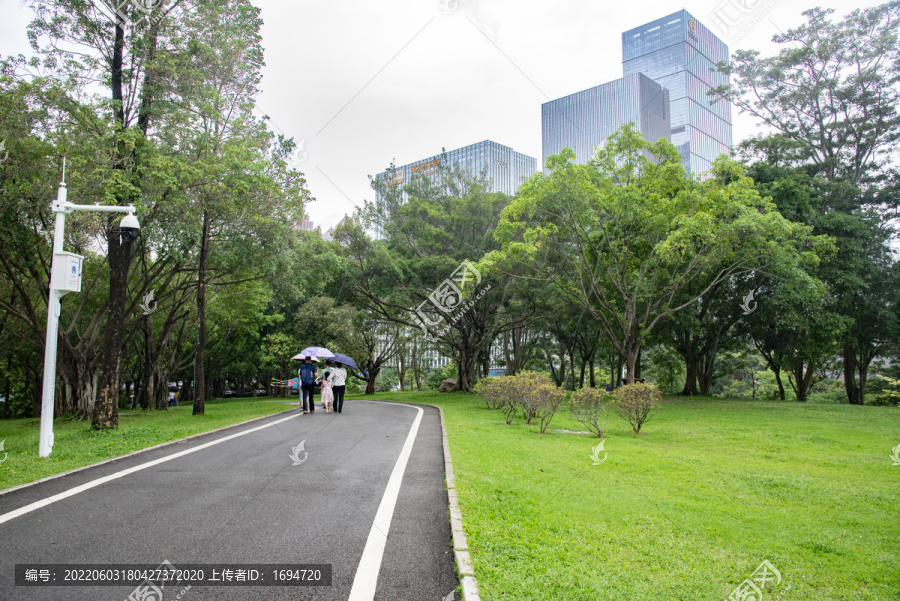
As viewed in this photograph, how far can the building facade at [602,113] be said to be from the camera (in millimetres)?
29578

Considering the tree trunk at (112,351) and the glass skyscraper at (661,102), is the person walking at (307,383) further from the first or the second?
the glass skyscraper at (661,102)

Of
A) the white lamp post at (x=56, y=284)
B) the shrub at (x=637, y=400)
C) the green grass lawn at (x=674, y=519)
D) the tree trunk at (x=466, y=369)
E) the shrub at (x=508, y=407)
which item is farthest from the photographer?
the tree trunk at (x=466, y=369)

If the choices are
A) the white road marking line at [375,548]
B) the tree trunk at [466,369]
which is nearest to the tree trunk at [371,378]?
the tree trunk at [466,369]

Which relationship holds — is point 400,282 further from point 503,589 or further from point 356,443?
point 503,589

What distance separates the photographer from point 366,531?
4582 mm

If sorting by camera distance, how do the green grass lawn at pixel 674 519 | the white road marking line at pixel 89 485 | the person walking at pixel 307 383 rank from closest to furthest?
the green grass lawn at pixel 674 519
the white road marking line at pixel 89 485
the person walking at pixel 307 383

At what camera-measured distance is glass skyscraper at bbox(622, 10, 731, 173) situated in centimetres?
2980

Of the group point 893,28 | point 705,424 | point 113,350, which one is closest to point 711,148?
point 893,28

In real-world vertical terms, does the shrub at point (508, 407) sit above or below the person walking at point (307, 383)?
below

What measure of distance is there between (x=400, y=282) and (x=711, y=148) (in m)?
22.4

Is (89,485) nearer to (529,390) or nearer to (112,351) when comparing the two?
(112,351)

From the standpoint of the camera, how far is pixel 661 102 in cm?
3047

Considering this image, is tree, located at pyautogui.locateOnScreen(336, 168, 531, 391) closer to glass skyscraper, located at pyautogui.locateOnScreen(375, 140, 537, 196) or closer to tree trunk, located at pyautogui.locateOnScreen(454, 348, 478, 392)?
tree trunk, located at pyautogui.locateOnScreen(454, 348, 478, 392)

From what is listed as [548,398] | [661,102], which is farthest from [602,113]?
[548,398]
